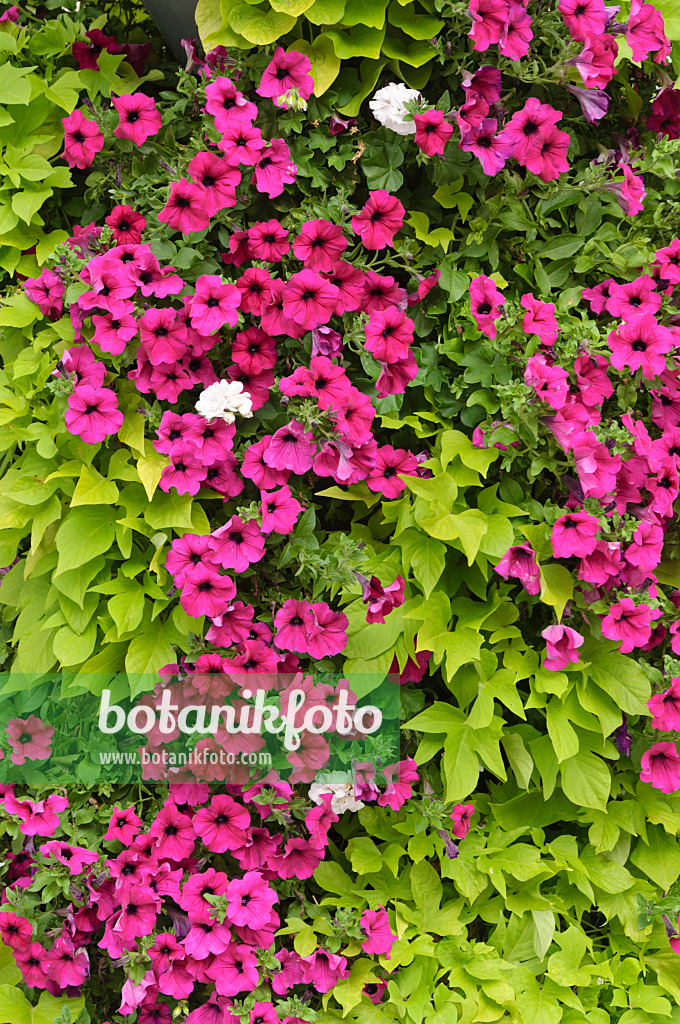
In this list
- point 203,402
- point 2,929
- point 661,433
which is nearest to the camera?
point 203,402

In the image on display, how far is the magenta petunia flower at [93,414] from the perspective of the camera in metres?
1.65

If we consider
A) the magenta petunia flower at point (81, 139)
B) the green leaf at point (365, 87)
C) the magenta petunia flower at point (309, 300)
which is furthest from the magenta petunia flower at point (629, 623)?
the magenta petunia flower at point (81, 139)

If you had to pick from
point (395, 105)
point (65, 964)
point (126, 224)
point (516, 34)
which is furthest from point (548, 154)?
point (65, 964)

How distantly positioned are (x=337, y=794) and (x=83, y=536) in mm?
796

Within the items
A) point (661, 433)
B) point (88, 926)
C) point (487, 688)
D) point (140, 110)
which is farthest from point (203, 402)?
point (88, 926)

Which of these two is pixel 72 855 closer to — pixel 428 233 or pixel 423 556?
pixel 423 556

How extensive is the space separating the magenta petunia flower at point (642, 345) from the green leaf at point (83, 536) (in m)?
1.17

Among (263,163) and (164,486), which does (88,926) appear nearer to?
(164,486)

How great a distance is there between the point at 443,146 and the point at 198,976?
1869 millimetres

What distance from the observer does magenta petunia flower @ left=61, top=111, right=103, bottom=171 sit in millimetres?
1759

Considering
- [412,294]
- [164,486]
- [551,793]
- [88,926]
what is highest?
[412,294]

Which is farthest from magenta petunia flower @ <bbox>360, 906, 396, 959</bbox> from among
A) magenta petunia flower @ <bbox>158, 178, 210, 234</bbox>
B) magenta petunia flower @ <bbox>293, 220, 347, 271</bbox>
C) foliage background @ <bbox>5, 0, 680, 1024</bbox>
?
magenta petunia flower @ <bbox>158, 178, 210, 234</bbox>

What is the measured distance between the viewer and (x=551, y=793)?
5.90 ft
